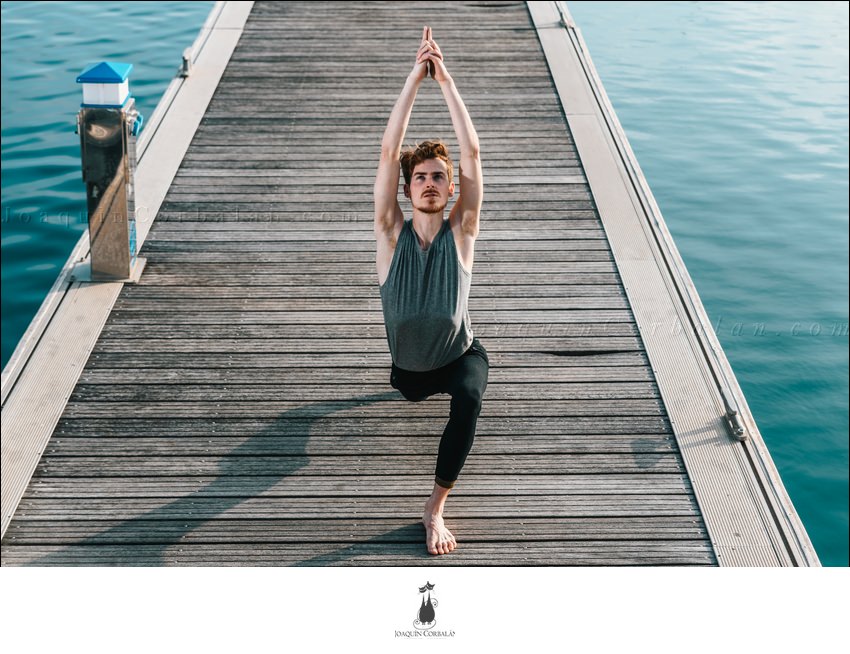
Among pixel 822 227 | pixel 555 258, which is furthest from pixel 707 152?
pixel 555 258

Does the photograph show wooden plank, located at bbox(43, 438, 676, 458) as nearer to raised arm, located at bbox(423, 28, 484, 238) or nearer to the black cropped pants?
the black cropped pants

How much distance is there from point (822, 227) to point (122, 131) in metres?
6.77

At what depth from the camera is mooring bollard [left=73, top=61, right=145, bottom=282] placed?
4.15 m

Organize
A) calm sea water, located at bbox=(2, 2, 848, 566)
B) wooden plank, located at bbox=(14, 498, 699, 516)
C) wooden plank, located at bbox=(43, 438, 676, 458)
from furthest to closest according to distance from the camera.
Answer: calm sea water, located at bbox=(2, 2, 848, 566), wooden plank, located at bbox=(43, 438, 676, 458), wooden plank, located at bbox=(14, 498, 699, 516)

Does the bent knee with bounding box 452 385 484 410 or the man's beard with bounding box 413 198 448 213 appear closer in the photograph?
the bent knee with bounding box 452 385 484 410

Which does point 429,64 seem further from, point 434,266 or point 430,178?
point 434,266

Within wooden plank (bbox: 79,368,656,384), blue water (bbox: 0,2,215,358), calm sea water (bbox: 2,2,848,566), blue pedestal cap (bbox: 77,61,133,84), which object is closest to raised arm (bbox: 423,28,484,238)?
wooden plank (bbox: 79,368,656,384)

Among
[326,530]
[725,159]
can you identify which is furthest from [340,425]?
[725,159]

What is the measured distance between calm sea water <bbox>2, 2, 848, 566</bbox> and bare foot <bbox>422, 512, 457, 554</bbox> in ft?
9.50
